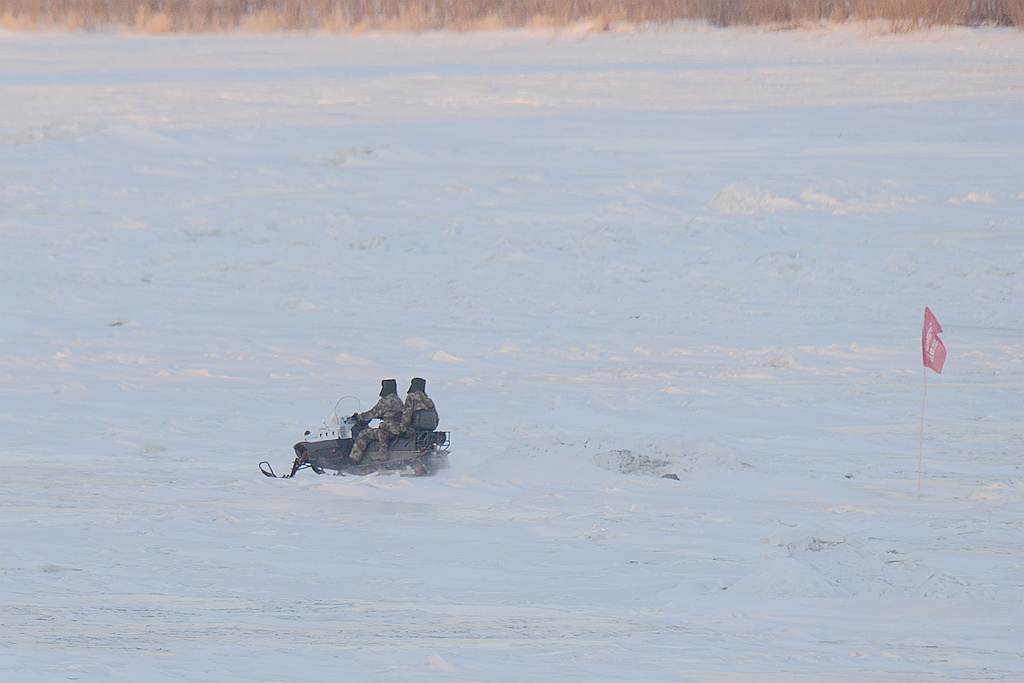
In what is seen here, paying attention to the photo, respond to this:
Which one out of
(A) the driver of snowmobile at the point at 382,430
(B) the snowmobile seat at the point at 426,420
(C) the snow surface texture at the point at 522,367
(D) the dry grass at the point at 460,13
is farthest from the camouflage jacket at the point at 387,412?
(D) the dry grass at the point at 460,13

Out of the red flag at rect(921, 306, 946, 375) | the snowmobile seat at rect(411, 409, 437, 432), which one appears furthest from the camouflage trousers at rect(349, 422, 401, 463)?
the red flag at rect(921, 306, 946, 375)

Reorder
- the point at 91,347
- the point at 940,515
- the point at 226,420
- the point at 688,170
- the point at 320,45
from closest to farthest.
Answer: the point at 940,515, the point at 226,420, the point at 91,347, the point at 688,170, the point at 320,45

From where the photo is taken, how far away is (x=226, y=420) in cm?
841

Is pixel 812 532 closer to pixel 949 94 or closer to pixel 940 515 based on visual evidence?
pixel 940 515

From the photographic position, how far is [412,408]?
7.29 meters

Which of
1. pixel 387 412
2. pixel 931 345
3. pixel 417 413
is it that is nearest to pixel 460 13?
pixel 931 345

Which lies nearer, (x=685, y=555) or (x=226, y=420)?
(x=685, y=555)

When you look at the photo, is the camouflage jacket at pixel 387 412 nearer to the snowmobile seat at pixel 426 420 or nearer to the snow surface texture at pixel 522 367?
the snowmobile seat at pixel 426 420

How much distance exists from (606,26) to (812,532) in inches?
943

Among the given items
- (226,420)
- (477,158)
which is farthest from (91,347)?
(477,158)

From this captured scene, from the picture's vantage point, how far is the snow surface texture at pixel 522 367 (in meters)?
4.91

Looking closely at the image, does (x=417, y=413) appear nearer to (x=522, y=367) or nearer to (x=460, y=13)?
(x=522, y=367)

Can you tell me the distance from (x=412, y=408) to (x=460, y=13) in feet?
81.8

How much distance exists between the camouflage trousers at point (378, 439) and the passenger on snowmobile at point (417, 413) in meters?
0.06
